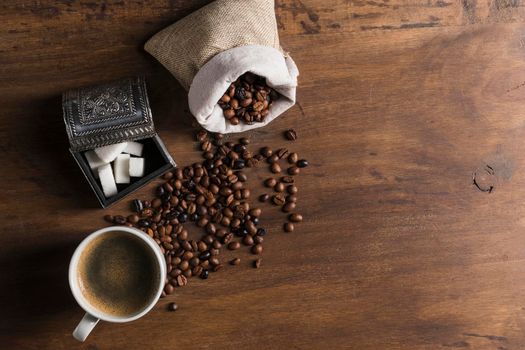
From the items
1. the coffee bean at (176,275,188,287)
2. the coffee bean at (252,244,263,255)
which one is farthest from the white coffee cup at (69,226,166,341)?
the coffee bean at (252,244,263,255)

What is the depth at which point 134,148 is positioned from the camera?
4.17 feet

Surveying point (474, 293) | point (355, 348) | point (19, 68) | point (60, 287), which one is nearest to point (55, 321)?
point (60, 287)

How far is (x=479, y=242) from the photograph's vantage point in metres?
1.40

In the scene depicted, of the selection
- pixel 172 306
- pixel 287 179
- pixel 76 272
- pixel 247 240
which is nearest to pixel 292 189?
pixel 287 179

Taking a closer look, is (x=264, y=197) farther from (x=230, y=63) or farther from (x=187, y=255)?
(x=230, y=63)

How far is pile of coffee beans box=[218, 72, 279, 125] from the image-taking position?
1219 millimetres

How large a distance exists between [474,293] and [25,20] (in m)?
1.17

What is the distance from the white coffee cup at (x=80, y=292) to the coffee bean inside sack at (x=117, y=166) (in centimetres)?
10

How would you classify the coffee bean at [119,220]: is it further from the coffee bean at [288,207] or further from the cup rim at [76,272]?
the coffee bean at [288,207]

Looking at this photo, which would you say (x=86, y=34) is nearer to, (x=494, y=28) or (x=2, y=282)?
(x=2, y=282)

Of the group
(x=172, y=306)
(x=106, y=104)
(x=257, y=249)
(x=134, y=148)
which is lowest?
(x=172, y=306)

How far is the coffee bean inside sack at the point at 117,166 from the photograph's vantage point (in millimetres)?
1244

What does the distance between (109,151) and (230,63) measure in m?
0.31

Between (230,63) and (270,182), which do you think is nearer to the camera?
(230,63)
